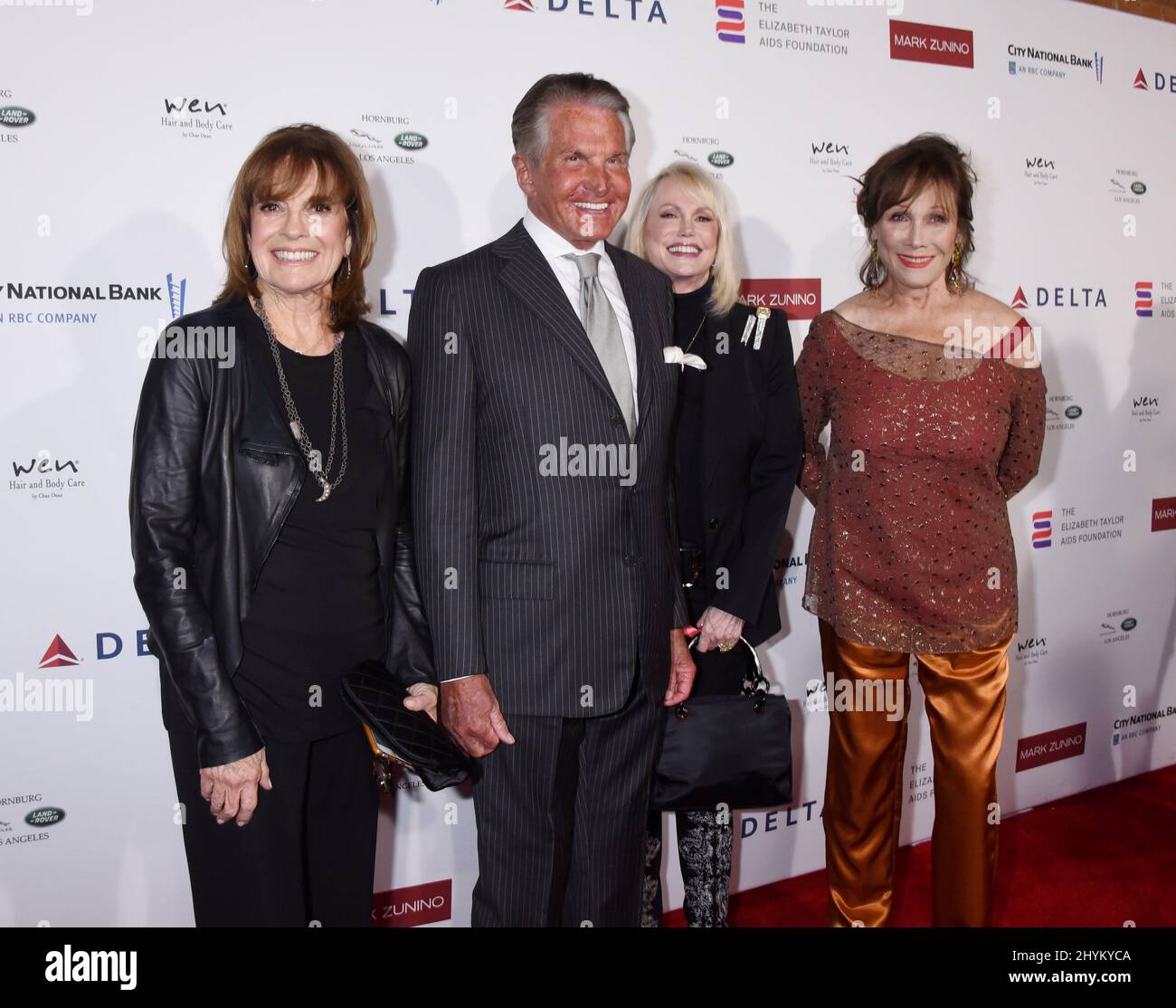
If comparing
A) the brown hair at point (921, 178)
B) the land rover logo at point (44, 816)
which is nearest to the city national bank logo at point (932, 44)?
the brown hair at point (921, 178)

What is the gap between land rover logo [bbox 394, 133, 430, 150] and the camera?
8.70 feet

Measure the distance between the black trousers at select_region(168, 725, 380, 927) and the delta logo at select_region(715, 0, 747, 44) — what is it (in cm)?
237

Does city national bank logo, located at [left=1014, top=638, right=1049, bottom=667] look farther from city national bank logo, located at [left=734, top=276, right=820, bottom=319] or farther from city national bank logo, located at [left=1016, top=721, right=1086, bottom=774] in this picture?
city national bank logo, located at [left=734, top=276, right=820, bottom=319]

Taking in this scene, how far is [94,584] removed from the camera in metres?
2.48

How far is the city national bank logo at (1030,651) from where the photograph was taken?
3865mm

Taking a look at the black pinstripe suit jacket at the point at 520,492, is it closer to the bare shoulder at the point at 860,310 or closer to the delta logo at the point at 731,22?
the bare shoulder at the point at 860,310

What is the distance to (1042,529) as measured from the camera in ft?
12.6

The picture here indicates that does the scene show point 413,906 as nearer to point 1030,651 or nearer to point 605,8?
point 1030,651

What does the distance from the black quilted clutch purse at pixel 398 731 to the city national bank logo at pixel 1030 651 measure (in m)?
2.73

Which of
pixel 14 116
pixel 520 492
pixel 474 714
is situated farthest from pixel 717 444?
pixel 14 116

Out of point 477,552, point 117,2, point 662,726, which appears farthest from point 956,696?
point 117,2

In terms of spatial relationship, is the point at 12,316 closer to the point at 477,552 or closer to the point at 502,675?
the point at 477,552

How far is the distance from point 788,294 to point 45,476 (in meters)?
2.23

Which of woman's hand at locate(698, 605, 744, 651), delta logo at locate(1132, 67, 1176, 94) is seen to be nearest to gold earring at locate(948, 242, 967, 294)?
woman's hand at locate(698, 605, 744, 651)
